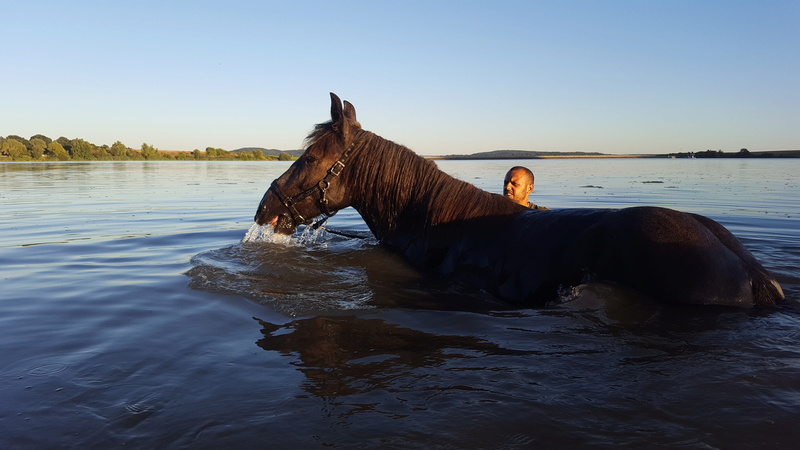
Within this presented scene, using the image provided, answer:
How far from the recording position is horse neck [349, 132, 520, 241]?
4.82 metres

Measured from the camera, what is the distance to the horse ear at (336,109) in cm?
508

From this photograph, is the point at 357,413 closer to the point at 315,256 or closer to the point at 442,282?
the point at 442,282

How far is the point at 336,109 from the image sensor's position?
5113 mm

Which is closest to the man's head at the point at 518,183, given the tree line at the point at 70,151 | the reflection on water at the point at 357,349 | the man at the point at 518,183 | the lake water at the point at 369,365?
the man at the point at 518,183

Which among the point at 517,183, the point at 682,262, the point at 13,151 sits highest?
the point at 13,151

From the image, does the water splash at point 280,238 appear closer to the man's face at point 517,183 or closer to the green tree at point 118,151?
the man's face at point 517,183

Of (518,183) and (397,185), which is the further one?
(518,183)

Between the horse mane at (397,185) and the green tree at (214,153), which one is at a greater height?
the green tree at (214,153)

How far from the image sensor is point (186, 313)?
12.4 feet

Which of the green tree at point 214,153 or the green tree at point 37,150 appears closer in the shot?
the green tree at point 37,150

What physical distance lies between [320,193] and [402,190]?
93 cm

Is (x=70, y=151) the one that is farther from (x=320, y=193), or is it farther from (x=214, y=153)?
(x=320, y=193)

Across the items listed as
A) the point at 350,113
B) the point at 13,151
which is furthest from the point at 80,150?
the point at 350,113

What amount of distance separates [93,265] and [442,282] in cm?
431
